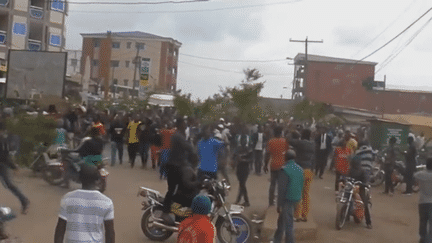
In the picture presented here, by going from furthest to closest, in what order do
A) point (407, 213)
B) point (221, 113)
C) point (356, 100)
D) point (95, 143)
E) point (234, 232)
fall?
point (356, 100), point (221, 113), point (407, 213), point (95, 143), point (234, 232)

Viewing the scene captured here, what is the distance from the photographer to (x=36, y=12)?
37.8 meters

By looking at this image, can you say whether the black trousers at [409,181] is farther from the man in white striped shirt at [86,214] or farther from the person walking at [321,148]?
the man in white striped shirt at [86,214]

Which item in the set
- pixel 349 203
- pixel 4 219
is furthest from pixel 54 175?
pixel 349 203

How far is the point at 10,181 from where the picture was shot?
353 inches

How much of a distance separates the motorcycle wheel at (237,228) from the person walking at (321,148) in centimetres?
1072

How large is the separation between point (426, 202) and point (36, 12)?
3513 centimetres

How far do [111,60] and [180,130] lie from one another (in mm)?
56587

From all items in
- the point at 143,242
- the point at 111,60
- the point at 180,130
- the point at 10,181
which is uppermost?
A: the point at 111,60

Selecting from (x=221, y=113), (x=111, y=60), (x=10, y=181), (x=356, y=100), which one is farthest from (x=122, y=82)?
(x=10, y=181)

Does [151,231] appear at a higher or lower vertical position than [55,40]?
lower

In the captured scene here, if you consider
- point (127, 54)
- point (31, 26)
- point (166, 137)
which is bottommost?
point (166, 137)

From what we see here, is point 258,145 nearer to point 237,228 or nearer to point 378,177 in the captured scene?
point 378,177

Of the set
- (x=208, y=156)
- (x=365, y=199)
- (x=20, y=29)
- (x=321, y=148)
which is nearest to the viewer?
(x=208, y=156)

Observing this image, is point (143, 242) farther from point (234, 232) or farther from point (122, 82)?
point (122, 82)
